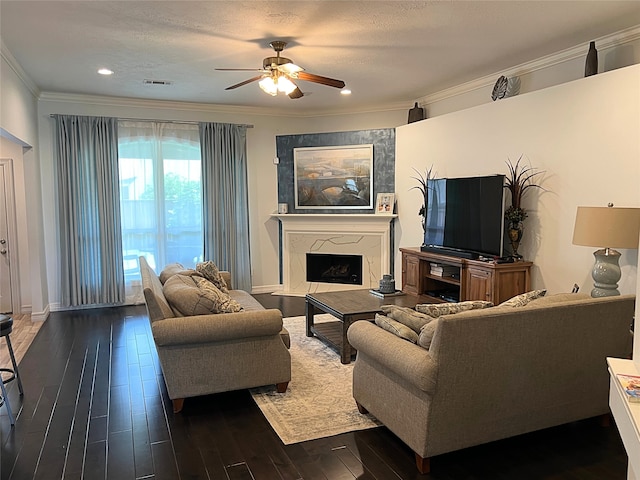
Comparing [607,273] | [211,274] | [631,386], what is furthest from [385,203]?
[631,386]

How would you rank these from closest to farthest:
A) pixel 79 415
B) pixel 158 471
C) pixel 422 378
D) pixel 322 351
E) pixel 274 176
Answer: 1. pixel 422 378
2. pixel 158 471
3. pixel 79 415
4. pixel 322 351
5. pixel 274 176

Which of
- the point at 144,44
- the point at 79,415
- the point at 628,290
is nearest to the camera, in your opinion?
the point at 79,415

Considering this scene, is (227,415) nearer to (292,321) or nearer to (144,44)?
(292,321)

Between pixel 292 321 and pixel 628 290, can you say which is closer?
pixel 628 290

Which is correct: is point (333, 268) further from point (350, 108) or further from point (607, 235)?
point (607, 235)

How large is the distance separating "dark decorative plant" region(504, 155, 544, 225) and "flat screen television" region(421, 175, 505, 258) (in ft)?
0.44

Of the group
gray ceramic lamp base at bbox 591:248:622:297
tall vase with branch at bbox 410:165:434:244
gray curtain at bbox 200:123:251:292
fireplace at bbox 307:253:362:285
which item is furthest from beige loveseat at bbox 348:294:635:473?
gray curtain at bbox 200:123:251:292

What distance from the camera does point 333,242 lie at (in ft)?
23.4

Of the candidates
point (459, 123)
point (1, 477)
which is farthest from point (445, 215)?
point (1, 477)

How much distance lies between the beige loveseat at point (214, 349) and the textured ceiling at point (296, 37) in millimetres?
2035

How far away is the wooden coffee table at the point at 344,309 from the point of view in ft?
13.8

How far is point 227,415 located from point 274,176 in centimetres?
464

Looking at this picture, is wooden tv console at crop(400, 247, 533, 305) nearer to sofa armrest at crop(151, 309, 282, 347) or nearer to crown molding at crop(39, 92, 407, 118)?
sofa armrest at crop(151, 309, 282, 347)

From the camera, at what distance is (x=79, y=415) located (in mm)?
3248
